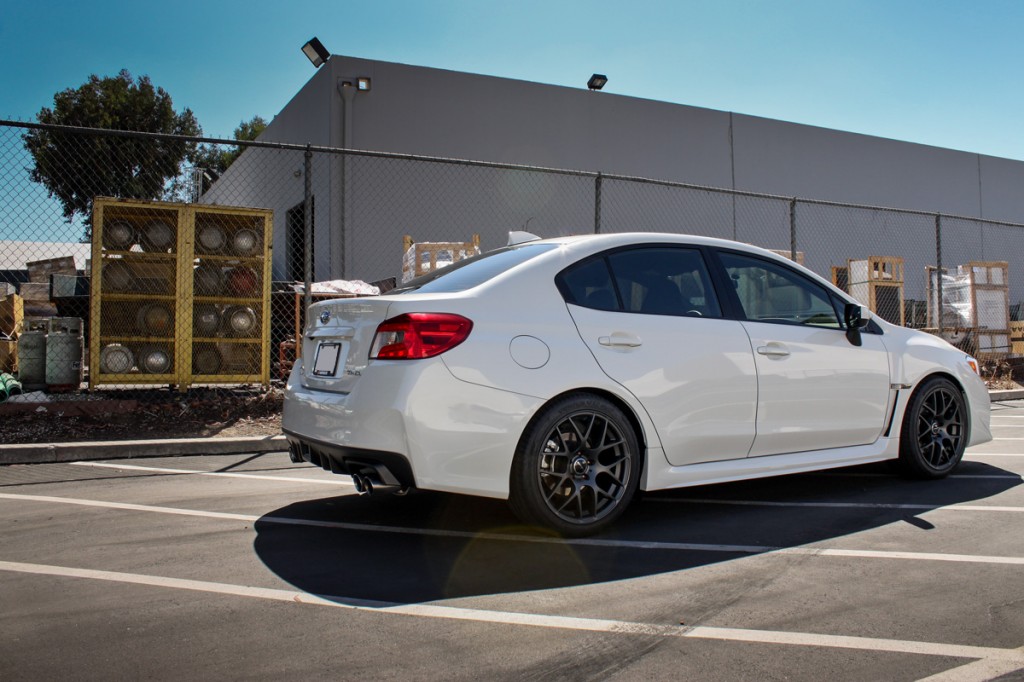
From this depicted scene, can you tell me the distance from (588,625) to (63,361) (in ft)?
24.7

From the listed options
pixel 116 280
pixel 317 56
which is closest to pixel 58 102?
pixel 317 56

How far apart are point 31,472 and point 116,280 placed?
300 cm

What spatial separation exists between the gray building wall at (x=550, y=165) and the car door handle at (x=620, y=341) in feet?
38.7

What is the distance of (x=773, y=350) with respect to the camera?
429cm

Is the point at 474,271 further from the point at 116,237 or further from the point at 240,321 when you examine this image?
the point at 116,237

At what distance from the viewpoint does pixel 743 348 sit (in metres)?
4.18

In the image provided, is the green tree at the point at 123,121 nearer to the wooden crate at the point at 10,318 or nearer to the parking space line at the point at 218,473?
the wooden crate at the point at 10,318

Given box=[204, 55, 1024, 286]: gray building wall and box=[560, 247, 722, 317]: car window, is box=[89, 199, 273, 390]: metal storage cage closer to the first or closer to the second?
box=[560, 247, 722, 317]: car window

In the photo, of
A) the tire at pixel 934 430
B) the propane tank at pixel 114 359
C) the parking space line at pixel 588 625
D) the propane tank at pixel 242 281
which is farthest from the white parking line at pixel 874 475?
the propane tank at pixel 114 359

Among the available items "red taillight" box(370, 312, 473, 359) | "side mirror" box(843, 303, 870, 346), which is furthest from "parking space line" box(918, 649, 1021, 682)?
"side mirror" box(843, 303, 870, 346)

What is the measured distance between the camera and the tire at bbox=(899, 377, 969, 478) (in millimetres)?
4957

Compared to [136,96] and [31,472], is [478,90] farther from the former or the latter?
[136,96]

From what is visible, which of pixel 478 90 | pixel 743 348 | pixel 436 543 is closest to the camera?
pixel 436 543

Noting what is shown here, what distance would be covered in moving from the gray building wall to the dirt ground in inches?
310
